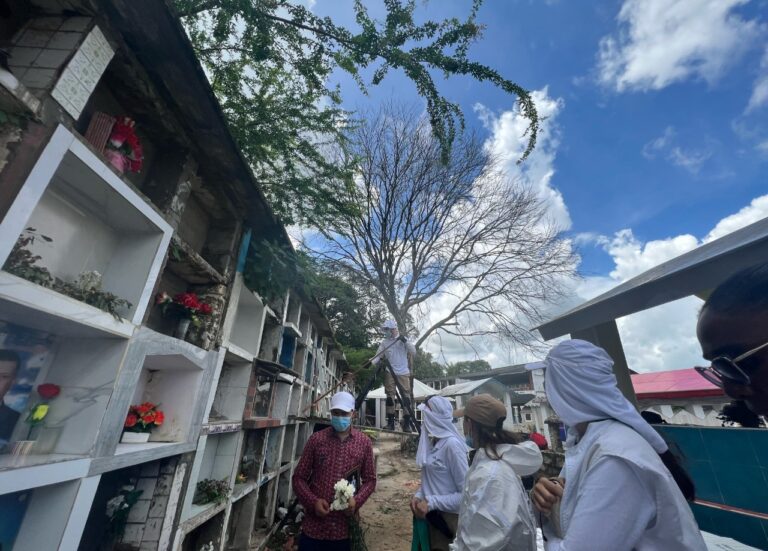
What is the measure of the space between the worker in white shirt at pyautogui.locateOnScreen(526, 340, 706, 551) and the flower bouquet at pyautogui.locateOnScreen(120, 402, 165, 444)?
2847mm

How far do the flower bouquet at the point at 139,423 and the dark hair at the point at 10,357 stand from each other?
847 millimetres

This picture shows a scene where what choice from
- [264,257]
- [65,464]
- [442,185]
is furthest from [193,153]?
[442,185]

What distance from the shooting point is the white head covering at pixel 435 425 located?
3.10 meters

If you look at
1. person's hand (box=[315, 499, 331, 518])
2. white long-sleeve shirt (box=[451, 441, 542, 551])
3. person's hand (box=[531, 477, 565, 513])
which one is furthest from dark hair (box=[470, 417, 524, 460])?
person's hand (box=[315, 499, 331, 518])

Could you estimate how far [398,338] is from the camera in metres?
7.31

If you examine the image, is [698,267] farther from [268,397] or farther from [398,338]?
[398,338]

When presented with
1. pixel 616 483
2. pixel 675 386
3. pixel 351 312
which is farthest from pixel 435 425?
pixel 351 312

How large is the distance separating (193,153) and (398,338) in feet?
18.6

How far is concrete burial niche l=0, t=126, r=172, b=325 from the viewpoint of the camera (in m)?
1.45

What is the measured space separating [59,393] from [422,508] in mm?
2903

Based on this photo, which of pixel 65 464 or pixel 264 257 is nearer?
pixel 65 464

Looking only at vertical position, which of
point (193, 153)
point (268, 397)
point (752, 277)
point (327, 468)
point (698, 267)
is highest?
point (193, 153)

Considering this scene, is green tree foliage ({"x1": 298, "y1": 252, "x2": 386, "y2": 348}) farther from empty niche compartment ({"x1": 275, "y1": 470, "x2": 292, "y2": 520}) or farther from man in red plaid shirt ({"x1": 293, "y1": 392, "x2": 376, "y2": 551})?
man in red plaid shirt ({"x1": 293, "y1": 392, "x2": 376, "y2": 551})

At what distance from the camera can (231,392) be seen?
3873 mm
